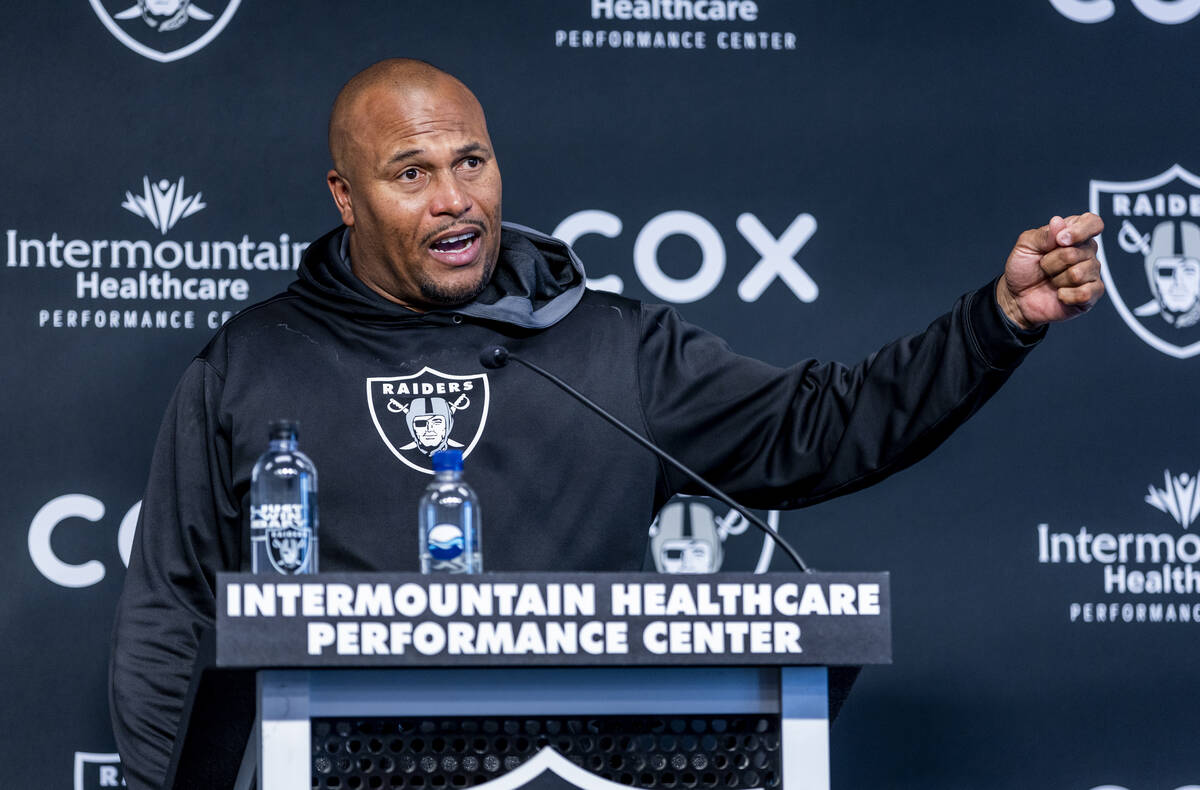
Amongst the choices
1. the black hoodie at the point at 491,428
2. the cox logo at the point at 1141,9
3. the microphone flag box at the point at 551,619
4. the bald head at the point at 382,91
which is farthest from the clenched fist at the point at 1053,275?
the cox logo at the point at 1141,9

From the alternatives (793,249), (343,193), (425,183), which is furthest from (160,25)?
(793,249)

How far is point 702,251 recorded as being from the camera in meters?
2.96

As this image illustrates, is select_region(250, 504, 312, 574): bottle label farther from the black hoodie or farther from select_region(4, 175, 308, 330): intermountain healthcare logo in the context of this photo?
select_region(4, 175, 308, 330): intermountain healthcare logo

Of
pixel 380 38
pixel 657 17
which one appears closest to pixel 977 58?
pixel 657 17

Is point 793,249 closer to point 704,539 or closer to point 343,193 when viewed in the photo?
point 704,539

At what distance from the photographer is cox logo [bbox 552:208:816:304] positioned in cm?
295

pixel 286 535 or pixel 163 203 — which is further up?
pixel 163 203

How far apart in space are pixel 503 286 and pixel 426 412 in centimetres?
27

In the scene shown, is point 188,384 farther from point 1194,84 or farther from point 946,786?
A: point 1194,84

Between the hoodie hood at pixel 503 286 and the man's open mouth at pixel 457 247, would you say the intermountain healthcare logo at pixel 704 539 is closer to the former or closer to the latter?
the hoodie hood at pixel 503 286

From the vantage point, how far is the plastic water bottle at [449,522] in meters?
A: 1.62

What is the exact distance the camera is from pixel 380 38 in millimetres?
2955

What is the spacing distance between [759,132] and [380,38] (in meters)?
0.74

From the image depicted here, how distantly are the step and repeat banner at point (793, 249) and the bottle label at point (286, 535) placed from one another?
110cm
